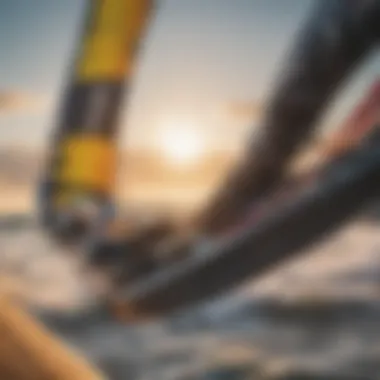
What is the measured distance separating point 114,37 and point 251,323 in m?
0.44

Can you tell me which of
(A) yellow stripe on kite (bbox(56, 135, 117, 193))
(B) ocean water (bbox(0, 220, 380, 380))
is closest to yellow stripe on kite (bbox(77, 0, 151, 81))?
(A) yellow stripe on kite (bbox(56, 135, 117, 193))

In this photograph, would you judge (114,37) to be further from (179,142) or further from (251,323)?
(251,323)

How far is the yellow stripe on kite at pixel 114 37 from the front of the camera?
1304mm

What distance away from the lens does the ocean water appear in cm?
119

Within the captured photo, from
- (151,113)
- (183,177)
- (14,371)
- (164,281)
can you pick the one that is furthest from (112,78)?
(14,371)

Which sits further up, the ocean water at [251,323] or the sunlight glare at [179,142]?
the sunlight glare at [179,142]

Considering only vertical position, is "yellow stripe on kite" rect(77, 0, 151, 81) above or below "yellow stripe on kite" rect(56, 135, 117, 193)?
above

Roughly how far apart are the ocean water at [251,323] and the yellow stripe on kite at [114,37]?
25 centimetres

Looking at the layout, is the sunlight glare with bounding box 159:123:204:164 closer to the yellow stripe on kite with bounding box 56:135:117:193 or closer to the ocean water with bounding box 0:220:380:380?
the yellow stripe on kite with bounding box 56:135:117:193

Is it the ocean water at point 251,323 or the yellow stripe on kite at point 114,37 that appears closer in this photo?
the ocean water at point 251,323

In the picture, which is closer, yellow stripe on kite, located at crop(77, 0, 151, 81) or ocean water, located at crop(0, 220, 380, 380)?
ocean water, located at crop(0, 220, 380, 380)

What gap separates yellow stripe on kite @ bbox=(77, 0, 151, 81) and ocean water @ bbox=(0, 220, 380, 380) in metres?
0.25

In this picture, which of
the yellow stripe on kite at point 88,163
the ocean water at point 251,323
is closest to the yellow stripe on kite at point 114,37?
the yellow stripe on kite at point 88,163

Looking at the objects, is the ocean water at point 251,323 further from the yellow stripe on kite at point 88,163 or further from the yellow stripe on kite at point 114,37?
the yellow stripe on kite at point 114,37
